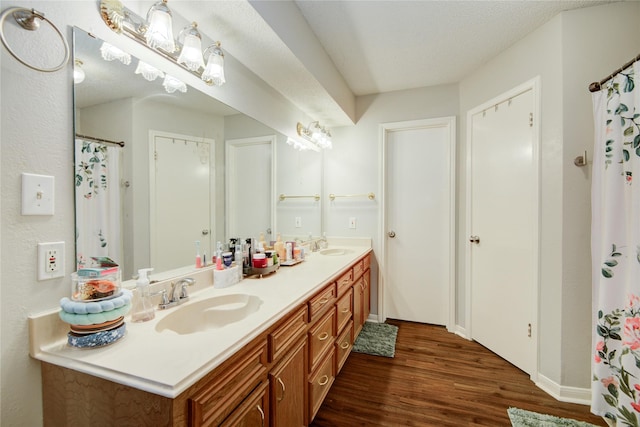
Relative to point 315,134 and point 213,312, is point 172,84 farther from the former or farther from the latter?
point 315,134

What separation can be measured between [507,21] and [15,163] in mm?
2606

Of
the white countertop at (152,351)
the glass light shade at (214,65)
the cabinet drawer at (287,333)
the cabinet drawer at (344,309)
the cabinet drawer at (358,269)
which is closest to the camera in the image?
the white countertop at (152,351)

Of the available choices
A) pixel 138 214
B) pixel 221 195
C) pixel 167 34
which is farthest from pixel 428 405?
pixel 167 34

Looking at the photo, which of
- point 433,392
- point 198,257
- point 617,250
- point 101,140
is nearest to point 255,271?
point 198,257

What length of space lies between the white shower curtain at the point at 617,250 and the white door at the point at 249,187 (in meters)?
2.02

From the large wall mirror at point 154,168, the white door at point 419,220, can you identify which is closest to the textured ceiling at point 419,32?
the white door at point 419,220

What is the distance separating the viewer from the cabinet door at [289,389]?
1034 millimetres

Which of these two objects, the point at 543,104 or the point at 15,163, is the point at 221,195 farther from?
the point at 543,104

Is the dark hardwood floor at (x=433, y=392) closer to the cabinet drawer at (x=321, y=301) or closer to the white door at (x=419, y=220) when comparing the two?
the white door at (x=419, y=220)

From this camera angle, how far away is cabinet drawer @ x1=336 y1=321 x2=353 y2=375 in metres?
1.82

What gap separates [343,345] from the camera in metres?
1.95

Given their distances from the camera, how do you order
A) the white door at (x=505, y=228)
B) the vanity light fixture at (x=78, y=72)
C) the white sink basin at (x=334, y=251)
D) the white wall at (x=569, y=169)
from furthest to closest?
the white sink basin at (x=334, y=251) → the white door at (x=505, y=228) → the white wall at (x=569, y=169) → the vanity light fixture at (x=78, y=72)

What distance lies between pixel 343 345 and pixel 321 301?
26.5 inches

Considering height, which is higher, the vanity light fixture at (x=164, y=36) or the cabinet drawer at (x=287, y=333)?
the vanity light fixture at (x=164, y=36)
